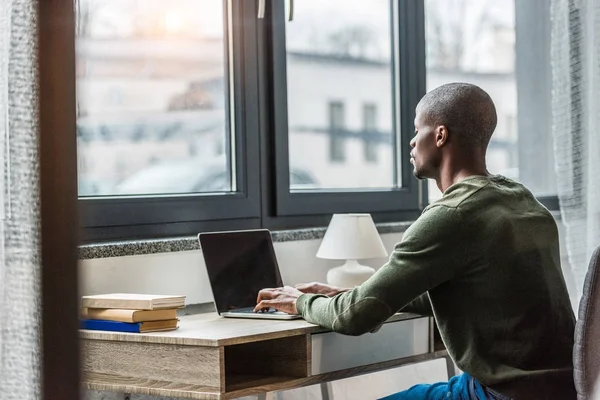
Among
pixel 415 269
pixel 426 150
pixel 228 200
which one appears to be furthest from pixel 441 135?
pixel 228 200

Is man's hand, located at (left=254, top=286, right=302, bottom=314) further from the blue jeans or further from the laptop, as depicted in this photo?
the blue jeans

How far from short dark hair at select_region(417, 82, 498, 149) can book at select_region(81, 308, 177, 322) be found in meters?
0.70

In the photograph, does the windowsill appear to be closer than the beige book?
No

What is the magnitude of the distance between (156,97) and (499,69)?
5.67 ft

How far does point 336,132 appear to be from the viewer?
9.98 feet

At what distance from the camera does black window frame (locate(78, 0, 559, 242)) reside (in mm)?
2271

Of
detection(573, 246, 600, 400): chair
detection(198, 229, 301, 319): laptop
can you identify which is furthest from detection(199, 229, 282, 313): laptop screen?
detection(573, 246, 600, 400): chair

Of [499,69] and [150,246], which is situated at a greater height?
[499,69]

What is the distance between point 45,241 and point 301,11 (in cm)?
240

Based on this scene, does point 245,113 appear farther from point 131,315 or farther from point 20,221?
point 20,221

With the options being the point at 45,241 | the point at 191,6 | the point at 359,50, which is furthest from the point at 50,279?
the point at 359,50

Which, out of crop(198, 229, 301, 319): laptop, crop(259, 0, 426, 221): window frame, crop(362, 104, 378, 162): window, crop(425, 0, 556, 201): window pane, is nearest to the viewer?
crop(198, 229, 301, 319): laptop

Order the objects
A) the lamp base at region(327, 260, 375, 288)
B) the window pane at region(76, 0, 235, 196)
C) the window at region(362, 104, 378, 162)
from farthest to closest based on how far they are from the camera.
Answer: the window at region(362, 104, 378, 162)
the lamp base at region(327, 260, 375, 288)
the window pane at region(76, 0, 235, 196)

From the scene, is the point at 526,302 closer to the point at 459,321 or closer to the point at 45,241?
the point at 459,321
